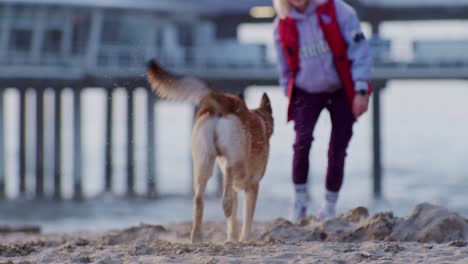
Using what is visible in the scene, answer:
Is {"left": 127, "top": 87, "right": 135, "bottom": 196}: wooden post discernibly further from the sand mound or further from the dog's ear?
the sand mound

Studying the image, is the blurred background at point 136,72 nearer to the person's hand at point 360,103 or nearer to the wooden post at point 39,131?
the wooden post at point 39,131

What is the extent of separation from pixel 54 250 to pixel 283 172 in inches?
1622

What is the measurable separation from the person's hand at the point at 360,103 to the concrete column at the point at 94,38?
23.7m

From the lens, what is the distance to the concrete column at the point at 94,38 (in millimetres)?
29953

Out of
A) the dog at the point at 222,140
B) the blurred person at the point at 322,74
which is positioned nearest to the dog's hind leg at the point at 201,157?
the dog at the point at 222,140

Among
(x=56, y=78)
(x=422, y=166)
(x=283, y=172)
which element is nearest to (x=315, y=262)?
(x=56, y=78)

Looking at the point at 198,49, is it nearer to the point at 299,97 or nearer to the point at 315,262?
the point at 299,97

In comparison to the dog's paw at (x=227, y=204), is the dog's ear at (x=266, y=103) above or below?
above

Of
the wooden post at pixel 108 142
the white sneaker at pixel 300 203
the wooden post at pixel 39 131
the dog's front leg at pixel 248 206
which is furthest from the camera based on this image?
the wooden post at pixel 39 131

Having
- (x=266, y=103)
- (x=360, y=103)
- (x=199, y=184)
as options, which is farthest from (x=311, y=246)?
(x=360, y=103)

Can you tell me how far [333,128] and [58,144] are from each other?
23400mm

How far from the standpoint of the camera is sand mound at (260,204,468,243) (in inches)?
215

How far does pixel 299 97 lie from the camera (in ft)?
21.6

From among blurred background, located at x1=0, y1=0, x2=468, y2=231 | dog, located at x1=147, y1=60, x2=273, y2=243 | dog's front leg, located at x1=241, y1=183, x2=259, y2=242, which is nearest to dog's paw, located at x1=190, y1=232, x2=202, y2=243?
dog, located at x1=147, y1=60, x2=273, y2=243
